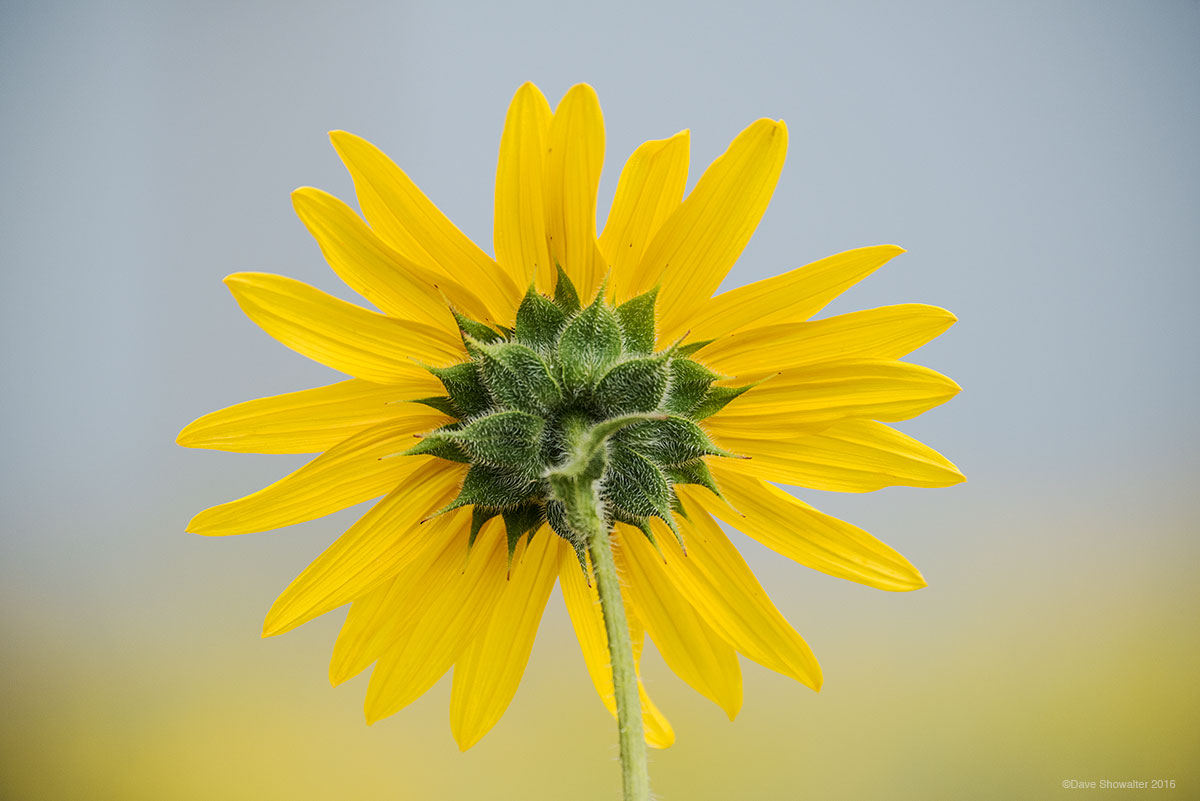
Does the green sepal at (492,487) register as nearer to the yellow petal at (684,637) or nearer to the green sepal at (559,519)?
the green sepal at (559,519)

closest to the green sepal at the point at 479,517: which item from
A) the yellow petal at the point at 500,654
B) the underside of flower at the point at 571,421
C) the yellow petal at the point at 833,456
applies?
the underside of flower at the point at 571,421

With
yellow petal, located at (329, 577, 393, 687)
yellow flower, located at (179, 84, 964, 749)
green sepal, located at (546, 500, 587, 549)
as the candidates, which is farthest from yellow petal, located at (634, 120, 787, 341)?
yellow petal, located at (329, 577, 393, 687)

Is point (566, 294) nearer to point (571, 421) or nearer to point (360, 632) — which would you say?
point (571, 421)

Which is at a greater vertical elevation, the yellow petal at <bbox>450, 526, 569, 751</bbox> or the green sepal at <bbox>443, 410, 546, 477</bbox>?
the green sepal at <bbox>443, 410, 546, 477</bbox>

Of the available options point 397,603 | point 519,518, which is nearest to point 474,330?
point 519,518

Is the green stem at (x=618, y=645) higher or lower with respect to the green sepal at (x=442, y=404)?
lower

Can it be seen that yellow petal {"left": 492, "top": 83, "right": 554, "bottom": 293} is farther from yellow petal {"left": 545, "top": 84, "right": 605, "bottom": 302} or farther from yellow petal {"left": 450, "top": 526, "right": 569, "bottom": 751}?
yellow petal {"left": 450, "top": 526, "right": 569, "bottom": 751}

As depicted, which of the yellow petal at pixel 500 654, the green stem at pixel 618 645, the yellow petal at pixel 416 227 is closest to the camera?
the green stem at pixel 618 645
